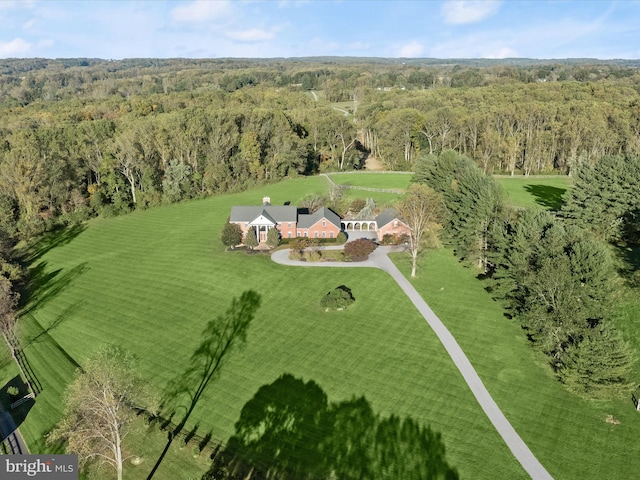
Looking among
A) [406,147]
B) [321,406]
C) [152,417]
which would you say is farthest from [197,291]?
[406,147]

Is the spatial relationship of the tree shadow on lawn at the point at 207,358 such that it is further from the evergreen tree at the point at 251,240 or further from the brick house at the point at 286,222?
the brick house at the point at 286,222

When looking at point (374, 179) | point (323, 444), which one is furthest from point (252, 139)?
point (323, 444)

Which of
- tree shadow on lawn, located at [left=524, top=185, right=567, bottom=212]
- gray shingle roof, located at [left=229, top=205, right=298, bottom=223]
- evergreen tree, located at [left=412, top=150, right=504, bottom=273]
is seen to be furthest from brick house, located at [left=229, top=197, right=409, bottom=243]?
tree shadow on lawn, located at [left=524, top=185, right=567, bottom=212]

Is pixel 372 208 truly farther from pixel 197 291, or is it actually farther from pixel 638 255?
pixel 638 255

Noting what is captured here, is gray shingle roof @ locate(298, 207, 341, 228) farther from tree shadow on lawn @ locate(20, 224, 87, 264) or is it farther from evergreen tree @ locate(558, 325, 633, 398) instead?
tree shadow on lawn @ locate(20, 224, 87, 264)

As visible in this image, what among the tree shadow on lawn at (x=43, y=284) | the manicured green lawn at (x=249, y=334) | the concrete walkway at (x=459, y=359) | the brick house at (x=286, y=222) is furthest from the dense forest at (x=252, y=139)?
the concrete walkway at (x=459, y=359)
